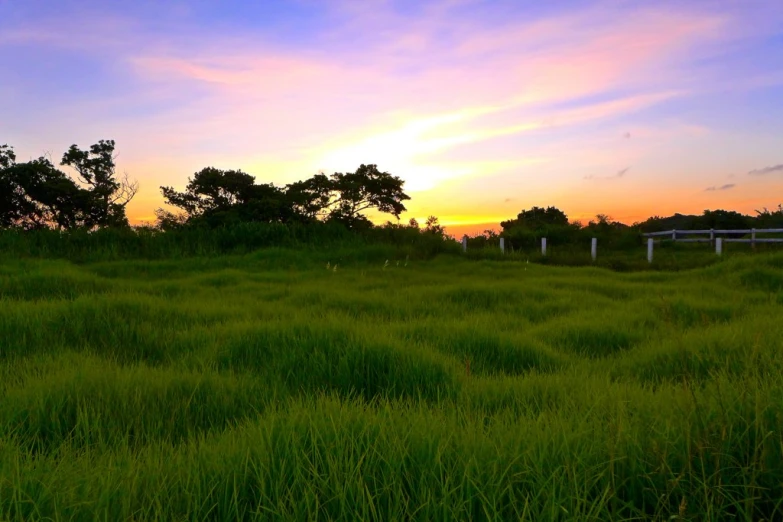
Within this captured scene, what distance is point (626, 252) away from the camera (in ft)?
79.8

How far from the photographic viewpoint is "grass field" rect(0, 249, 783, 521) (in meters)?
1.40

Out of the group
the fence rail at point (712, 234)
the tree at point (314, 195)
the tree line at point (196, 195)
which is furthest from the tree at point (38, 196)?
the fence rail at point (712, 234)

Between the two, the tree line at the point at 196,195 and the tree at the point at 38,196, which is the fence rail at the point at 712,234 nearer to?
the tree line at the point at 196,195

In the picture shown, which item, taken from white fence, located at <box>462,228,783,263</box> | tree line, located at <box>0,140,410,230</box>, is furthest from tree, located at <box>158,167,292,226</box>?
white fence, located at <box>462,228,783,263</box>

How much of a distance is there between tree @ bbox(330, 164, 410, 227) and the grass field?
19.2 metres

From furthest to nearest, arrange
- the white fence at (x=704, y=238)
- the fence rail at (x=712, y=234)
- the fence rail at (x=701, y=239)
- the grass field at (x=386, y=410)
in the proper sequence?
the fence rail at (x=712, y=234)
the white fence at (x=704, y=238)
the fence rail at (x=701, y=239)
the grass field at (x=386, y=410)

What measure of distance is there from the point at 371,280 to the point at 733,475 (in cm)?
795

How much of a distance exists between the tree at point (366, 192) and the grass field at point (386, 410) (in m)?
19.2

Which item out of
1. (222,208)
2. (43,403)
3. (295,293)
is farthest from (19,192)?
(43,403)

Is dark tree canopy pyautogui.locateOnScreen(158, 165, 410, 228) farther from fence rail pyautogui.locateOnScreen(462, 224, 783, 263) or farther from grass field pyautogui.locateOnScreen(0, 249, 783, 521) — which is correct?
grass field pyautogui.locateOnScreen(0, 249, 783, 521)

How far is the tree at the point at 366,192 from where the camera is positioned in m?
25.5

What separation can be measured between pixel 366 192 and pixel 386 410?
969 inches

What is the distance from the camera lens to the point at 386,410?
6.84 ft

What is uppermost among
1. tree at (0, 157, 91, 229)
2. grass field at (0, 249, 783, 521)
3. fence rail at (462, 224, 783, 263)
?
tree at (0, 157, 91, 229)
